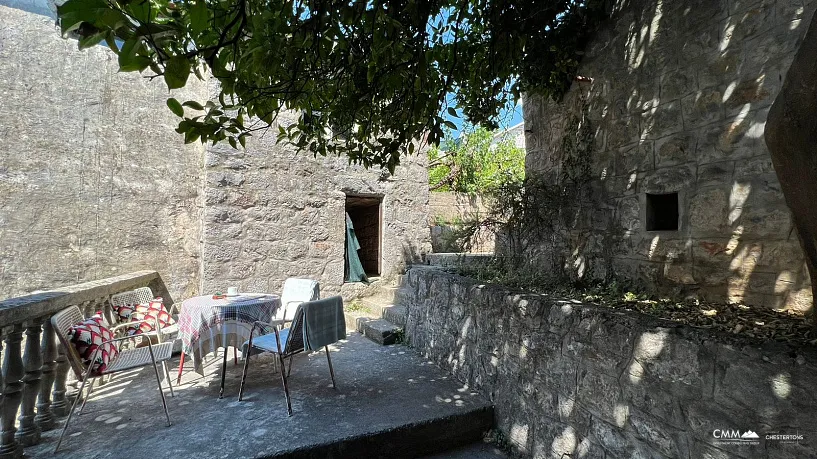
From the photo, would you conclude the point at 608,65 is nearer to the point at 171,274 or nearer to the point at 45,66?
the point at 171,274

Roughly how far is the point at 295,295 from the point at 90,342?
1861mm

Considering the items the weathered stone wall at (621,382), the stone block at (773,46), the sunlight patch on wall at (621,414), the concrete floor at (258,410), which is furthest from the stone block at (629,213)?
the concrete floor at (258,410)

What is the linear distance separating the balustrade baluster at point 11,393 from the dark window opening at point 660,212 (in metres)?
3.71

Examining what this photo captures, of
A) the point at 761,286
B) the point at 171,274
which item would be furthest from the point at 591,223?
the point at 171,274

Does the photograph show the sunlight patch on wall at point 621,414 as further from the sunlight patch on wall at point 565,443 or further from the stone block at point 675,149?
the stone block at point 675,149

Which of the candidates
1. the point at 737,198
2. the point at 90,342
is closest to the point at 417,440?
the point at 90,342

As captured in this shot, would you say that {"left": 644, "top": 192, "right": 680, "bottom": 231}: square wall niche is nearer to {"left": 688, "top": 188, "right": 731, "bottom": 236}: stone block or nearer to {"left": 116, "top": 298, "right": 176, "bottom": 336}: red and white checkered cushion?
{"left": 688, "top": 188, "right": 731, "bottom": 236}: stone block

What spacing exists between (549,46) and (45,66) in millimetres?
5370

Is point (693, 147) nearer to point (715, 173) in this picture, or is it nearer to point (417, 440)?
point (715, 173)

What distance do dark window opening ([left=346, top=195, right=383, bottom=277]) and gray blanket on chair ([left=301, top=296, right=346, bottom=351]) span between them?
10.6 feet

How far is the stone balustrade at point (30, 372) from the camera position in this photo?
2021mm

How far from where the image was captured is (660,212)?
2.40m

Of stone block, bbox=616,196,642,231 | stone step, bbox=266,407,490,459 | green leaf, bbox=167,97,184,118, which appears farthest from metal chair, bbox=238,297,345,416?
stone block, bbox=616,196,642,231

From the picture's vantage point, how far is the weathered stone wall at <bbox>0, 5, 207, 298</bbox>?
4.16m
